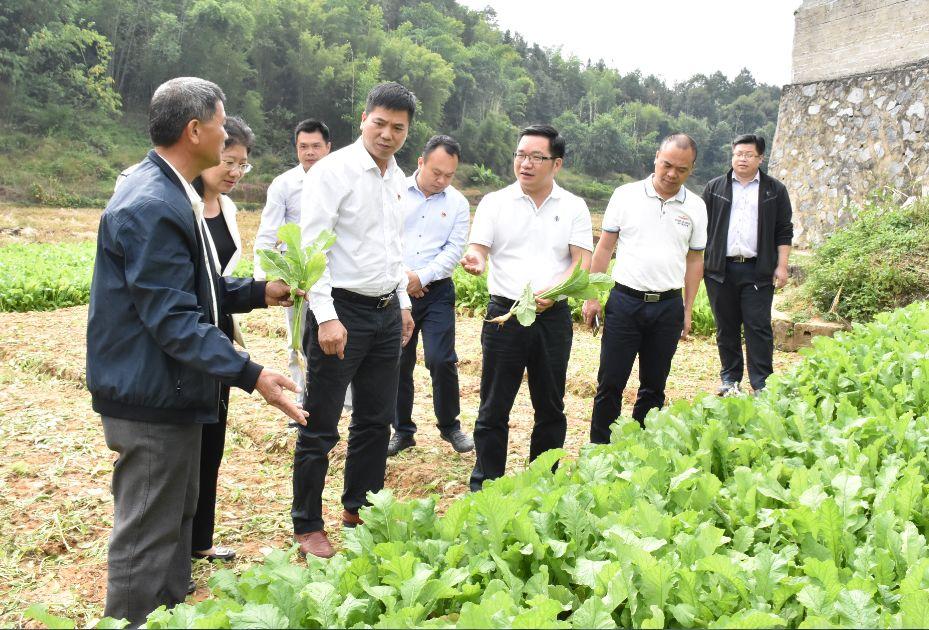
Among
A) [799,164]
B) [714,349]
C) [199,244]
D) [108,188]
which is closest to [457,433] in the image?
[199,244]

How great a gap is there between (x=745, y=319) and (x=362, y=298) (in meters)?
3.75

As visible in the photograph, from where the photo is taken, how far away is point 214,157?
2.50 meters

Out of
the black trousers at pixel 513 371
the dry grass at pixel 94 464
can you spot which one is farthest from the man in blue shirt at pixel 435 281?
the black trousers at pixel 513 371

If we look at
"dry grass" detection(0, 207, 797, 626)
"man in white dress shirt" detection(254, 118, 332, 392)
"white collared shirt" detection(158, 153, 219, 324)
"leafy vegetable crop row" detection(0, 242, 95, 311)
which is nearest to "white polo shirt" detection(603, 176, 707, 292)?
"dry grass" detection(0, 207, 797, 626)

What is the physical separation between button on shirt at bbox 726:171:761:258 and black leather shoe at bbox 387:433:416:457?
2.98m

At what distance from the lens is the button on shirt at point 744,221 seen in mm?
6023

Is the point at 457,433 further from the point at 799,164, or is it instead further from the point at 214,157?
the point at 799,164

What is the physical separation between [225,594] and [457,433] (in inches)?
133

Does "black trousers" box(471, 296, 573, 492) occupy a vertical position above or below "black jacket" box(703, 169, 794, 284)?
below

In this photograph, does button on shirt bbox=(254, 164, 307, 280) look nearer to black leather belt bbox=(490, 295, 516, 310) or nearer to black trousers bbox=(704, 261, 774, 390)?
black leather belt bbox=(490, 295, 516, 310)

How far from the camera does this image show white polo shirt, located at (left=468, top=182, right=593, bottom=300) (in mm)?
4008

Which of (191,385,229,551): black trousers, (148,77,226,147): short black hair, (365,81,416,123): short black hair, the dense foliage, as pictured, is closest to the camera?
(148,77,226,147): short black hair

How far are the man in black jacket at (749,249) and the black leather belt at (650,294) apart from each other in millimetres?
1764

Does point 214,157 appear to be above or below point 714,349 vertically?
above
